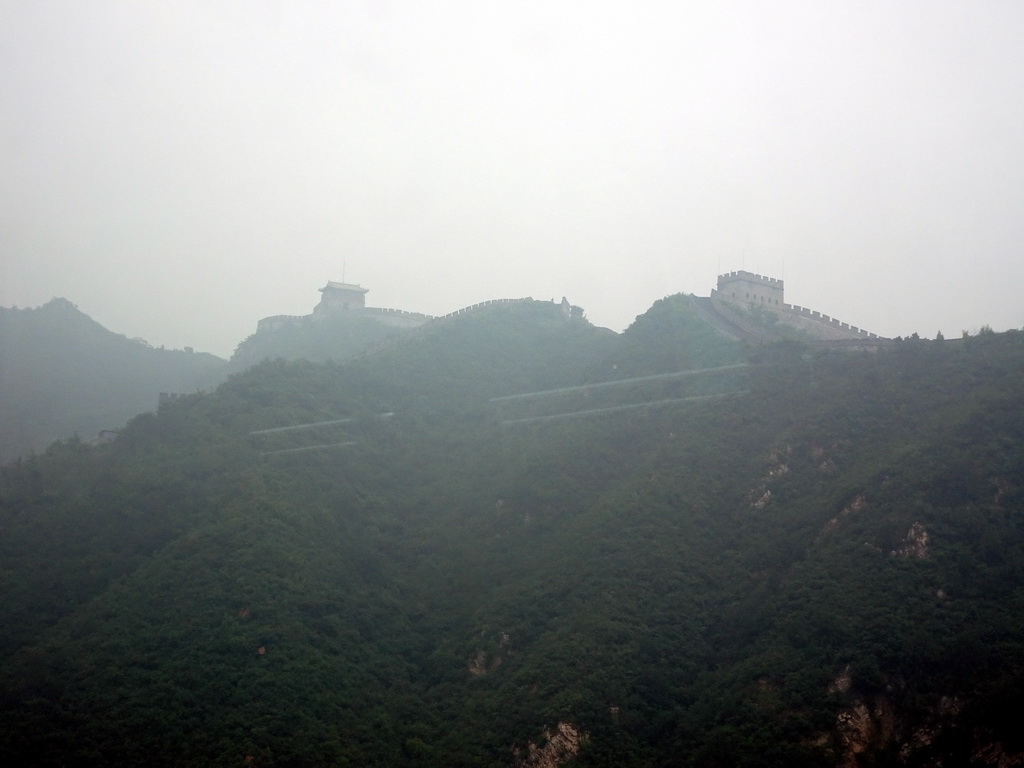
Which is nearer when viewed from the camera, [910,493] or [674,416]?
[910,493]

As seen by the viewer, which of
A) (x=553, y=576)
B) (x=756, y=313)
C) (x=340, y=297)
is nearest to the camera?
(x=553, y=576)

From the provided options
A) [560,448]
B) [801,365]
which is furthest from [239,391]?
[801,365]

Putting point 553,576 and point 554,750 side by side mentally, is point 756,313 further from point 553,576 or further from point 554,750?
point 554,750

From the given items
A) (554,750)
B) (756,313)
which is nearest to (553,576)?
(554,750)

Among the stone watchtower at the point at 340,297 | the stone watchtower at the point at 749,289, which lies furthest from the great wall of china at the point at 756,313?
the stone watchtower at the point at 340,297

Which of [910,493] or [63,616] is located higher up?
[910,493]

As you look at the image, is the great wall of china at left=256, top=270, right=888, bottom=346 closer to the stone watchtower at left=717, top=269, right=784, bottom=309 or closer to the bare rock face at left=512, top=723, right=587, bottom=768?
the stone watchtower at left=717, top=269, right=784, bottom=309

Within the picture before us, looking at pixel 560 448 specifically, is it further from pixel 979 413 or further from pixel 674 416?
pixel 979 413
